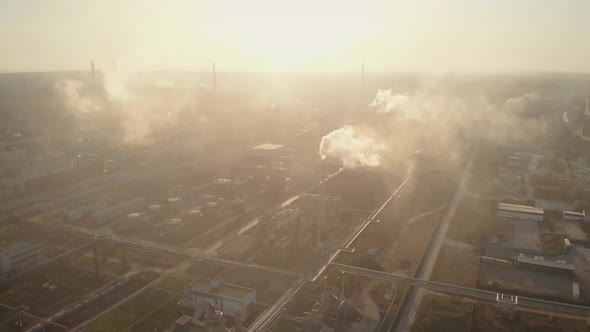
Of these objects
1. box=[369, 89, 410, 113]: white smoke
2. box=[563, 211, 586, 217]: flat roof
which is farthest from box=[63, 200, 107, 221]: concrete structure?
box=[369, 89, 410, 113]: white smoke

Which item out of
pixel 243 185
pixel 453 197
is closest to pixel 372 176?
pixel 453 197

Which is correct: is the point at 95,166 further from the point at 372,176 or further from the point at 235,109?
the point at 235,109

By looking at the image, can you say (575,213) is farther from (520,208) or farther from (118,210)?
(118,210)

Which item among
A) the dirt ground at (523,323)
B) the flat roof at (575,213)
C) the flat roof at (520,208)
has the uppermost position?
the flat roof at (520,208)

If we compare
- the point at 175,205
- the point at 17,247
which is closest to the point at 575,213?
the point at 175,205

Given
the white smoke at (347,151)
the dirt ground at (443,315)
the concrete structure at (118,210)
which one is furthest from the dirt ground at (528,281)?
the concrete structure at (118,210)

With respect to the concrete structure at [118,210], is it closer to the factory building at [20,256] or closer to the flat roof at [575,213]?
the factory building at [20,256]
